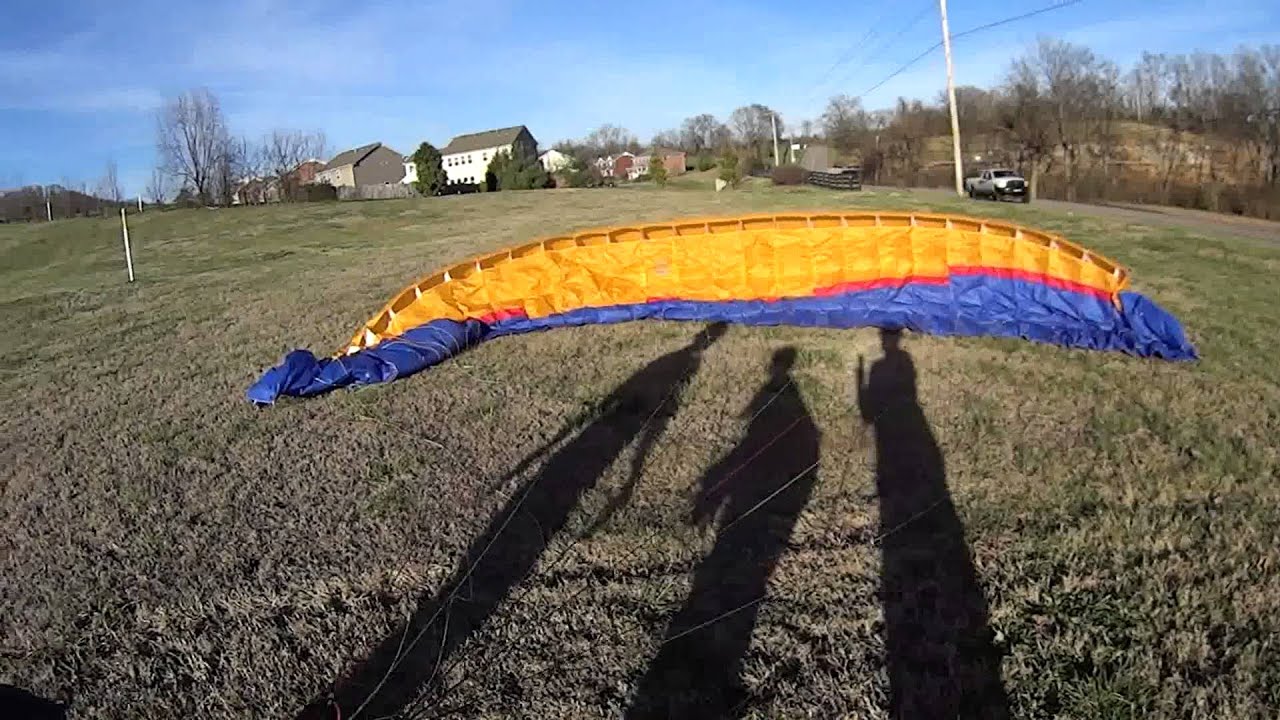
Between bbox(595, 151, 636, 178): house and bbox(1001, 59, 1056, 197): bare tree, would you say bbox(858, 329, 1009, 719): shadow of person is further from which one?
bbox(595, 151, 636, 178): house

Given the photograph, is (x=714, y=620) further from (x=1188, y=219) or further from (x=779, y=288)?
(x=1188, y=219)

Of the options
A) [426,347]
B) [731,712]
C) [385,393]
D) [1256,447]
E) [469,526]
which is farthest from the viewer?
[426,347]

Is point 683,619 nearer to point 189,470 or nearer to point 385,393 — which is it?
point 189,470

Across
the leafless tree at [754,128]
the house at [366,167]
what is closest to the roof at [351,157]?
the house at [366,167]

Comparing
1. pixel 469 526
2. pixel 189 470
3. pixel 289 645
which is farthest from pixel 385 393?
pixel 289 645

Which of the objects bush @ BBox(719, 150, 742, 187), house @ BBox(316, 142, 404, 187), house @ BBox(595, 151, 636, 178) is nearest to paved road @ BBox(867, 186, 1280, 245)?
bush @ BBox(719, 150, 742, 187)

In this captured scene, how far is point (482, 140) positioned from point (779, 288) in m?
104

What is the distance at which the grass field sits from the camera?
3492 mm

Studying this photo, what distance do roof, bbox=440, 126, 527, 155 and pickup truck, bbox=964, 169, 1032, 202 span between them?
68846 mm

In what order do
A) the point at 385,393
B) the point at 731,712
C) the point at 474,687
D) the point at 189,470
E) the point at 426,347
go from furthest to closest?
1. the point at 426,347
2. the point at 385,393
3. the point at 189,470
4. the point at 474,687
5. the point at 731,712

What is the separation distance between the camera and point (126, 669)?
12.1 feet

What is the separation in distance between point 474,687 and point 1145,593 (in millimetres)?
2853

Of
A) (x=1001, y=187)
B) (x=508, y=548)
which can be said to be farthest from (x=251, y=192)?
(x=508, y=548)

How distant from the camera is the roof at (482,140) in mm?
103125
